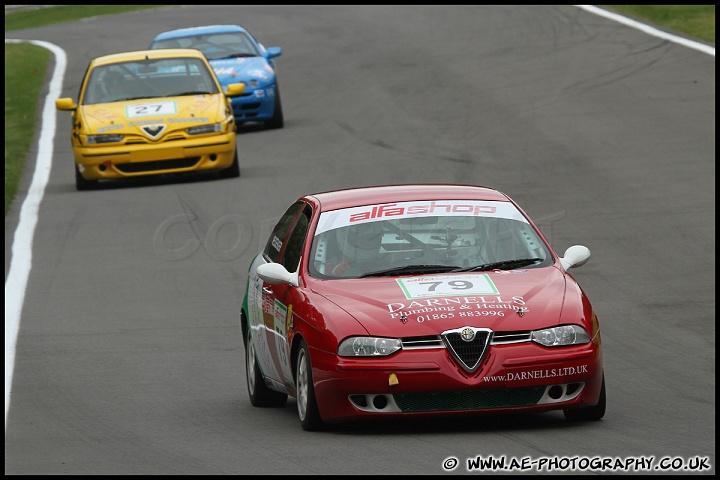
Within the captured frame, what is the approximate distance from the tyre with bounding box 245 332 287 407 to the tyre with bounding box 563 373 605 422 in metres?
2.17

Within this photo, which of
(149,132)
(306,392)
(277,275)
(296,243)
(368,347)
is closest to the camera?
(368,347)

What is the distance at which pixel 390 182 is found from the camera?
19156mm

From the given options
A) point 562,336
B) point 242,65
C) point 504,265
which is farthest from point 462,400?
point 242,65

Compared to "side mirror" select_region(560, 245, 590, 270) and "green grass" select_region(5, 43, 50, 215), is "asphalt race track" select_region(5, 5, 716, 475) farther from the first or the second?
"side mirror" select_region(560, 245, 590, 270)

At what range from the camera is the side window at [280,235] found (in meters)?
10.3

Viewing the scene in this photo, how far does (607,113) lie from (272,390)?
45.7 feet

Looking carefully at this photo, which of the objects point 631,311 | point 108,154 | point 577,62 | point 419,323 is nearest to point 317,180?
point 108,154

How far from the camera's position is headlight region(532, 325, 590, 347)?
8516 mm

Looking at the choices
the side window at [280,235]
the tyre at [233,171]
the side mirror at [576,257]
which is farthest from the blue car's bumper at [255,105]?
the side mirror at [576,257]

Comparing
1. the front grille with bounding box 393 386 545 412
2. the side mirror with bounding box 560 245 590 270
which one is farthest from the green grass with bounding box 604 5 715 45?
the front grille with bounding box 393 386 545 412

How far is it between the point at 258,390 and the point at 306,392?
1.51 meters

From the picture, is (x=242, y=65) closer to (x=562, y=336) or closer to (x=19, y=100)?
(x=19, y=100)

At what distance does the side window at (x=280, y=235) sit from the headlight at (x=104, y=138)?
9.83 m

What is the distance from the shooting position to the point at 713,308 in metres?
13.0
